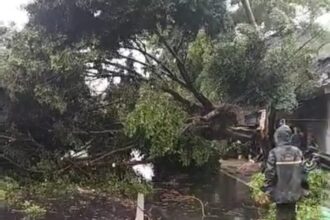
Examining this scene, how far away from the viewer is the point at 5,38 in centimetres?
1360

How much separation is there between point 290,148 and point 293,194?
46 cm

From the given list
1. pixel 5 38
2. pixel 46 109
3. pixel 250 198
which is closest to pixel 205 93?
pixel 250 198

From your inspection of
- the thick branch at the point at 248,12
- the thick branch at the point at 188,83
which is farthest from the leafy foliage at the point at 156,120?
the thick branch at the point at 248,12

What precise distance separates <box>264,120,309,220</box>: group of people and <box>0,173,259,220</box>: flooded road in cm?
454

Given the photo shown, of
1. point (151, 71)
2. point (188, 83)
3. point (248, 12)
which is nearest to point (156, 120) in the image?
point (188, 83)

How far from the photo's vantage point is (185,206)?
10703 mm

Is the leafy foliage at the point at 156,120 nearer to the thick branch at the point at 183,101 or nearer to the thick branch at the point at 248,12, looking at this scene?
the thick branch at the point at 183,101

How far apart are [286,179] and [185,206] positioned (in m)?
6.10

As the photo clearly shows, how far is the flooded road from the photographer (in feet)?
31.4

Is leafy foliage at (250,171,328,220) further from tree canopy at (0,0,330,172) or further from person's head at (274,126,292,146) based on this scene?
person's head at (274,126,292,146)

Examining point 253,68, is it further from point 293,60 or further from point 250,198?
point 250,198

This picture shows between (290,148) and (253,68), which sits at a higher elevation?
(253,68)

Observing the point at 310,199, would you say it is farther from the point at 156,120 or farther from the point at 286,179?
the point at 286,179

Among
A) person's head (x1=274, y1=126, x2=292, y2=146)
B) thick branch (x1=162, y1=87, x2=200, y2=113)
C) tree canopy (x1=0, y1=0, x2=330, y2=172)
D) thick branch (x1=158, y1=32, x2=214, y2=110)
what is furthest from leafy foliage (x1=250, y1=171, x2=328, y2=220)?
person's head (x1=274, y1=126, x2=292, y2=146)
